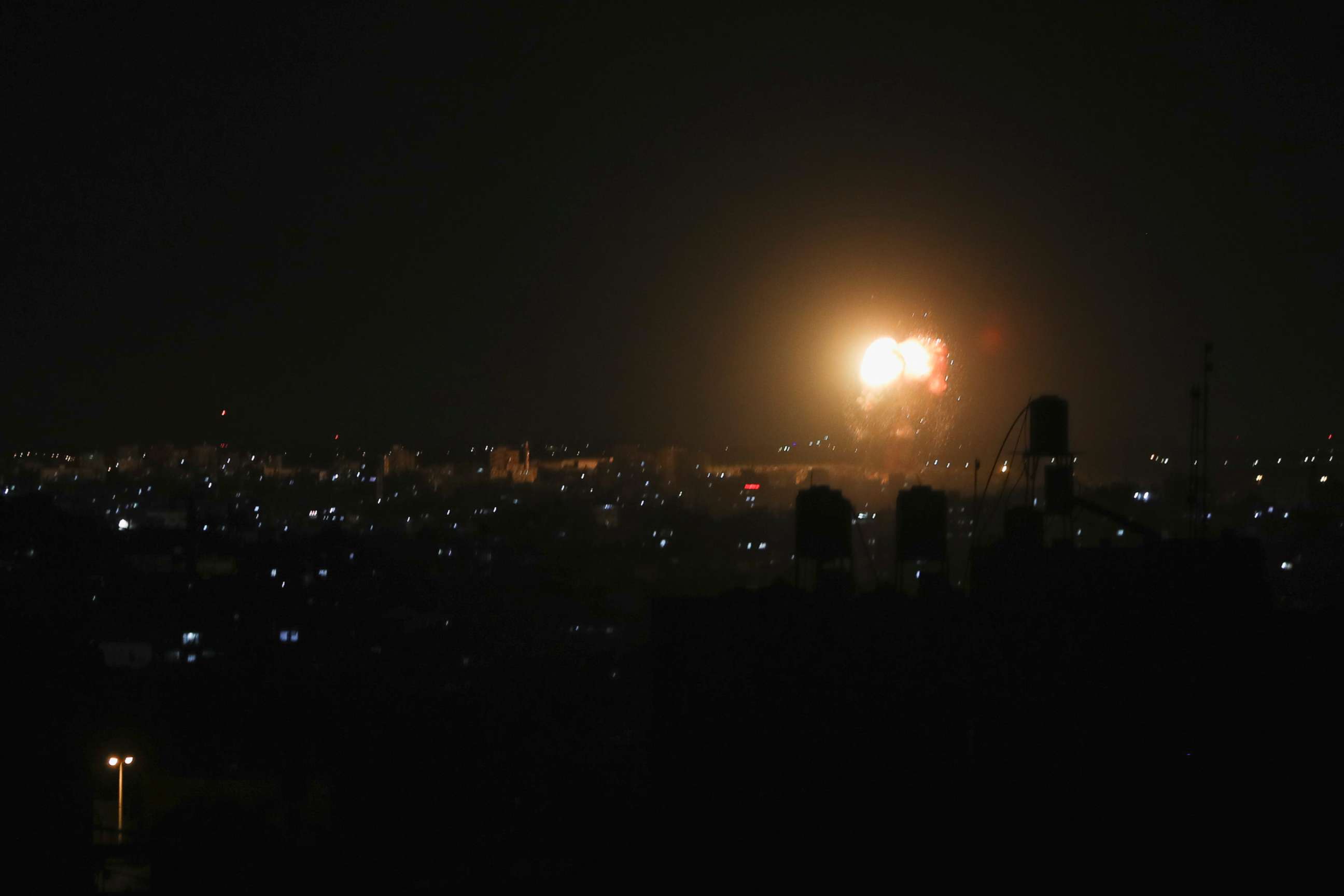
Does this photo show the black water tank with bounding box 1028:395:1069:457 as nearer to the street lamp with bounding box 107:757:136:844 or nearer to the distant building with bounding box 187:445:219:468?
the street lamp with bounding box 107:757:136:844

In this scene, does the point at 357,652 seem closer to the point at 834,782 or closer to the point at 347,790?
the point at 347,790

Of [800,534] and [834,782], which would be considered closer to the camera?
[834,782]

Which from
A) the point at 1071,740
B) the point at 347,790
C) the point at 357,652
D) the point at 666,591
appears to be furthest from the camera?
the point at 357,652

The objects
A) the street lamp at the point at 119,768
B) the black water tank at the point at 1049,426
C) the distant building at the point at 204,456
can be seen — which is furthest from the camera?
the distant building at the point at 204,456

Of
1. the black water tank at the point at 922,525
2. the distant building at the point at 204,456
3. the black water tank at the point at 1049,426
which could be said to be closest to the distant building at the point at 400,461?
the distant building at the point at 204,456

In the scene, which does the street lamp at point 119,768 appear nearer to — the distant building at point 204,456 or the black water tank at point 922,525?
the black water tank at point 922,525

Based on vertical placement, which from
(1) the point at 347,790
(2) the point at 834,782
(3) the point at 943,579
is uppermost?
(3) the point at 943,579

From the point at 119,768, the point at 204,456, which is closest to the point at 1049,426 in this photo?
the point at 119,768

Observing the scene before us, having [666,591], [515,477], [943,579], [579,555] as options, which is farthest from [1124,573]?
[515,477]
